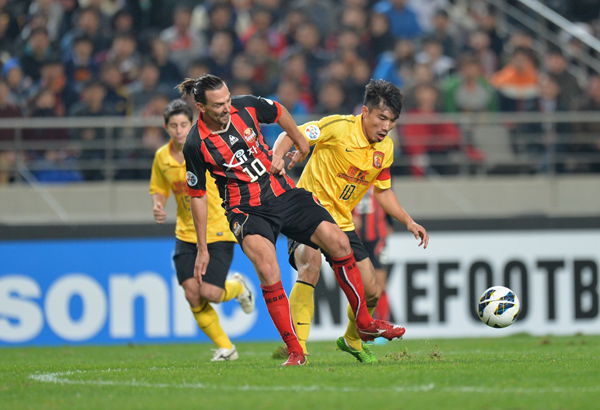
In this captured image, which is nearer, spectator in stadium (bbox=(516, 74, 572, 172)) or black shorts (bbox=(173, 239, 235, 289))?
black shorts (bbox=(173, 239, 235, 289))

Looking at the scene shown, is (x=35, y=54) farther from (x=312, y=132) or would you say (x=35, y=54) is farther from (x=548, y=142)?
(x=312, y=132)

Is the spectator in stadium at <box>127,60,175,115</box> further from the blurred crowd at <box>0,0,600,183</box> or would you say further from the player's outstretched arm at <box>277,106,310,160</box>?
the player's outstretched arm at <box>277,106,310,160</box>

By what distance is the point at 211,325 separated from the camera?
10633 millimetres

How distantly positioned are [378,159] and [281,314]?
178 cm

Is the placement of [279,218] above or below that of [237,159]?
below

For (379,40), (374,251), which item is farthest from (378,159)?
(379,40)

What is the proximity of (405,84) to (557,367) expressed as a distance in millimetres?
9337

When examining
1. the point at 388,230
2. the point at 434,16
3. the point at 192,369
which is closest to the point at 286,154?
the point at 192,369

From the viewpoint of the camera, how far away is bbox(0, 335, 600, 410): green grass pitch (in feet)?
21.3

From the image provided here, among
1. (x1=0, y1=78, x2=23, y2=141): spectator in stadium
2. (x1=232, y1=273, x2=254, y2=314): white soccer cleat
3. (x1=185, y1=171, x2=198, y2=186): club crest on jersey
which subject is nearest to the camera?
(x1=185, y1=171, x2=198, y2=186): club crest on jersey

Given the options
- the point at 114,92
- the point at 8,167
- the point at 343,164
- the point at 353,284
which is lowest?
the point at 353,284

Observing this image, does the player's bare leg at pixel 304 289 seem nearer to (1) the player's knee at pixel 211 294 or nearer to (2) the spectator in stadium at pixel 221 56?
(1) the player's knee at pixel 211 294

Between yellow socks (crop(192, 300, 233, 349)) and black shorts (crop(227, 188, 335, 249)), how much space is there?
2.34m

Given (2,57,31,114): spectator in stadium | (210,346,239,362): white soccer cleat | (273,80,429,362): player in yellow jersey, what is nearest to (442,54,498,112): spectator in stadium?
(2,57,31,114): spectator in stadium
